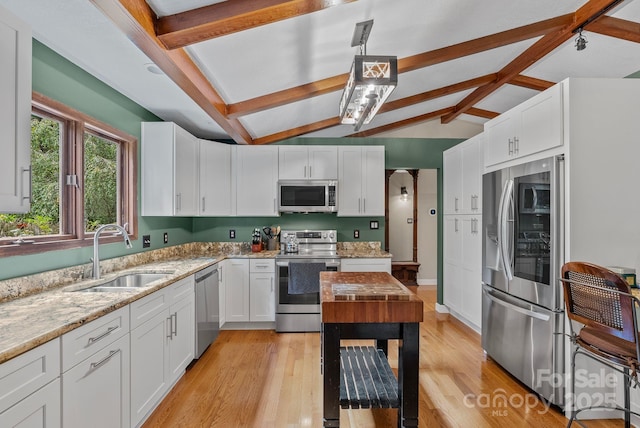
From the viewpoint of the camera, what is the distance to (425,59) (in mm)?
2916

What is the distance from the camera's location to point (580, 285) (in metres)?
1.73

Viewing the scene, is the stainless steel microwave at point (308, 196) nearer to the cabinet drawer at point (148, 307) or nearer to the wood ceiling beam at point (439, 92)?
the wood ceiling beam at point (439, 92)

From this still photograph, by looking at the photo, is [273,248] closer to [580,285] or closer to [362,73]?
[362,73]

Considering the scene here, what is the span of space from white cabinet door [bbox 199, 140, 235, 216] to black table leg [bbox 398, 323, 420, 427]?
2.90 m

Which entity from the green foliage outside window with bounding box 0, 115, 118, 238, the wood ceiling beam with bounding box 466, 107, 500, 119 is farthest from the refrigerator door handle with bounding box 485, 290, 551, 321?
the green foliage outside window with bounding box 0, 115, 118, 238

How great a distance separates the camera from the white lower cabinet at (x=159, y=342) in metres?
1.99

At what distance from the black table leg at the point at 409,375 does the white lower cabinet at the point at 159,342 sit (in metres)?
1.56

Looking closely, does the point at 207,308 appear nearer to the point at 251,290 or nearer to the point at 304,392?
the point at 251,290

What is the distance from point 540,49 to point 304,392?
3.71m

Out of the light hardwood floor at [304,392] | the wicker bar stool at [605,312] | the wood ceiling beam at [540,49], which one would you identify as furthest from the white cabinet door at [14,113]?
the wood ceiling beam at [540,49]

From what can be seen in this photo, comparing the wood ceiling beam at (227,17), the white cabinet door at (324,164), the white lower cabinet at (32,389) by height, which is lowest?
the white lower cabinet at (32,389)

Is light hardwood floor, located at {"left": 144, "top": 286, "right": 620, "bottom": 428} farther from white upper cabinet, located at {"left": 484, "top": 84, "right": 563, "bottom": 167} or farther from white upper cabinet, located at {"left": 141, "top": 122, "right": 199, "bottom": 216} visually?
white upper cabinet, located at {"left": 484, "top": 84, "right": 563, "bottom": 167}

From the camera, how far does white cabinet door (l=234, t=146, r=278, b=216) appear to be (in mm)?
4242

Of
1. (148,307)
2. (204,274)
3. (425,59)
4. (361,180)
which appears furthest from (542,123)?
(204,274)
